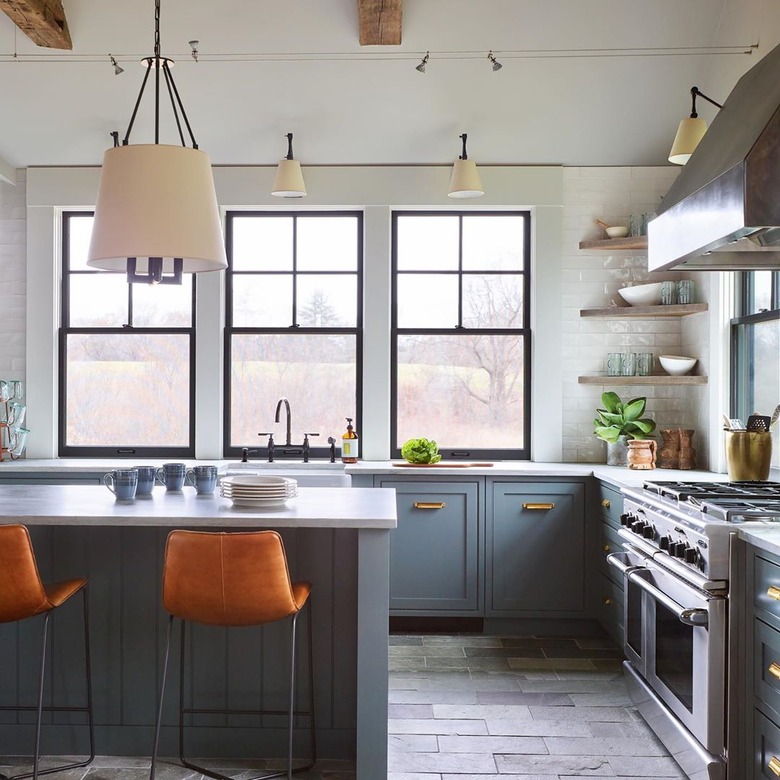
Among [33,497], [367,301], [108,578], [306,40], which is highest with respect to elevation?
[306,40]

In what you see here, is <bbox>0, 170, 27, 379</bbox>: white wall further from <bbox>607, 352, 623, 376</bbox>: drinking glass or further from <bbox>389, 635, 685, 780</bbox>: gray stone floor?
<bbox>607, 352, 623, 376</bbox>: drinking glass

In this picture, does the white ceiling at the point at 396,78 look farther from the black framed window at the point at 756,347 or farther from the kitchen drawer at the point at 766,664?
the kitchen drawer at the point at 766,664

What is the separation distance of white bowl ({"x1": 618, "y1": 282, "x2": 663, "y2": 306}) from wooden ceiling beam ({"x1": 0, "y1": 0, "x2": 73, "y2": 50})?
3.56m

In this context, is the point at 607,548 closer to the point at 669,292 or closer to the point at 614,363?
the point at 614,363

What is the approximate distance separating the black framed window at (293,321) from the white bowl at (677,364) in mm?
1943

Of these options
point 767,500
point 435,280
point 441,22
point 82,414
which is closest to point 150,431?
point 82,414

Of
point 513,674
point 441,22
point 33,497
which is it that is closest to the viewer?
point 33,497

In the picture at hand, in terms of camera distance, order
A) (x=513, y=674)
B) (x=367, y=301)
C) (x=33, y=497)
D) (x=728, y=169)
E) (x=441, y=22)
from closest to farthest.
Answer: (x=728, y=169), (x=33, y=497), (x=513, y=674), (x=441, y=22), (x=367, y=301)

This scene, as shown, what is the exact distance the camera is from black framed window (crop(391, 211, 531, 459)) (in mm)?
5230

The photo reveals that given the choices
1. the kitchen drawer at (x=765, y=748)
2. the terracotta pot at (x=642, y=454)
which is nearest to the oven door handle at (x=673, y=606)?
the kitchen drawer at (x=765, y=748)

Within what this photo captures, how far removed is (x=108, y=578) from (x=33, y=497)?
0.42 metres

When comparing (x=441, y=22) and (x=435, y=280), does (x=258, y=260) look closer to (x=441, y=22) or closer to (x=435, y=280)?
(x=435, y=280)

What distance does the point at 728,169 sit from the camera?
96.4 inches

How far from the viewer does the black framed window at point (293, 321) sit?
207 inches
